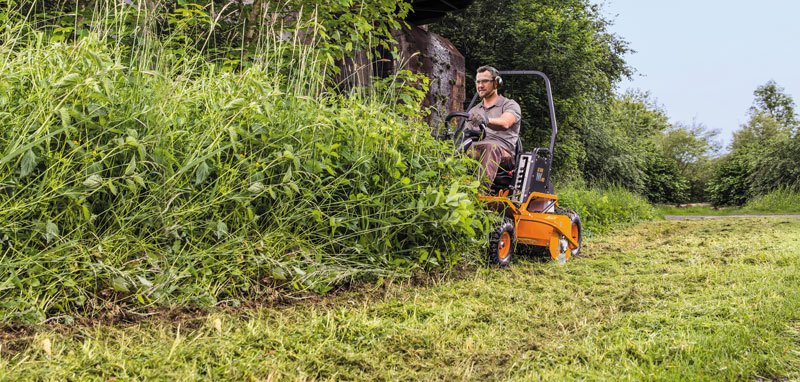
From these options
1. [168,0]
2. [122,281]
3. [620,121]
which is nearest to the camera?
[122,281]

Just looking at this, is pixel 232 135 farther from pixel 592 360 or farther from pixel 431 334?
pixel 592 360

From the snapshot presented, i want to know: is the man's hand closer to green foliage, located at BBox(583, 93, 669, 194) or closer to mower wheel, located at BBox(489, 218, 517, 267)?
mower wheel, located at BBox(489, 218, 517, 267)

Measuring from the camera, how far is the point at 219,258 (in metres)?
3.04

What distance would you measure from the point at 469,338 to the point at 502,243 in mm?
2071

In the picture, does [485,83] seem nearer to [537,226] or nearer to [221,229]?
[537,226]

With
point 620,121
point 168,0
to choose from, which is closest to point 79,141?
point 168,0

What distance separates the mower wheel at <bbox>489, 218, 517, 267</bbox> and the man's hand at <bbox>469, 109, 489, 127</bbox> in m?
0.77

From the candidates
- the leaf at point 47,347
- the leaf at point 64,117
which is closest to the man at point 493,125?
the leaf at point 64,117

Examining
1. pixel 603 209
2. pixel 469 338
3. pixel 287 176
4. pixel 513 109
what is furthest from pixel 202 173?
pixel 603 209

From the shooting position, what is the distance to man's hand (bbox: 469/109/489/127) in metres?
4.97

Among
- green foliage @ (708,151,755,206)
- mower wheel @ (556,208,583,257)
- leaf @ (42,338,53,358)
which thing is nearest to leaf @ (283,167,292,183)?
leaf @ (42,338,53,358)

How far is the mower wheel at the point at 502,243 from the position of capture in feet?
14.6

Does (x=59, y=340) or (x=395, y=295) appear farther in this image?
(x=395, y=295)

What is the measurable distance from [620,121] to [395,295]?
85.9 feet
